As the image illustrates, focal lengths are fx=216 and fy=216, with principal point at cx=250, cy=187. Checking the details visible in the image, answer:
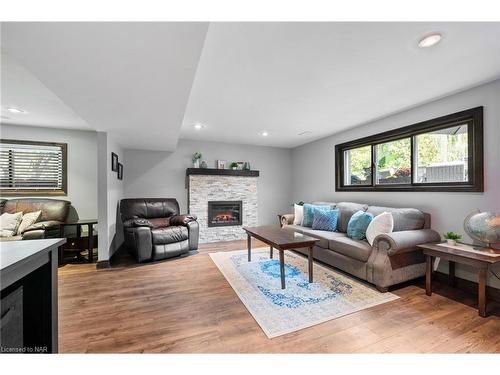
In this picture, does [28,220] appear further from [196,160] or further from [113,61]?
[113,61]

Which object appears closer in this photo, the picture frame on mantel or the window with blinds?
the window with blinds

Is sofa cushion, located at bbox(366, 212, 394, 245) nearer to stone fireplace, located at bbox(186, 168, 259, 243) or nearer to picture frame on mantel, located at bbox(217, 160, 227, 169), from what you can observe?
stone fireplace, located at bbox(186, 168, 259, 243)

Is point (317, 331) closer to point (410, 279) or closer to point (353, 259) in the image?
point (353, 259)

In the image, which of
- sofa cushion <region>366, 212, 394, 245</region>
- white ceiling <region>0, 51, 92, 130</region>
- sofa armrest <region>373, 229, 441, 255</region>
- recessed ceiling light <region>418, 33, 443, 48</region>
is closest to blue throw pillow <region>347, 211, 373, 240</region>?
sofa cushion <region>366, 212, 394, 245</region>

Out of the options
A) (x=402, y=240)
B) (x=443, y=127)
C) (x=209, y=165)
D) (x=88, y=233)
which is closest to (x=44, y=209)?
(x=88, y=233)

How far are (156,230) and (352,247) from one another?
292 cm

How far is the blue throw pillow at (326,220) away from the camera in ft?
12.0

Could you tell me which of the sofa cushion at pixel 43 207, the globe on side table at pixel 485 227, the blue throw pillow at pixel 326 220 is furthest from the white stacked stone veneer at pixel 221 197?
the globe on side table at pixel 485 227

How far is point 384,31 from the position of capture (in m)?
1.54

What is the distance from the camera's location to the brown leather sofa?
3330 mm

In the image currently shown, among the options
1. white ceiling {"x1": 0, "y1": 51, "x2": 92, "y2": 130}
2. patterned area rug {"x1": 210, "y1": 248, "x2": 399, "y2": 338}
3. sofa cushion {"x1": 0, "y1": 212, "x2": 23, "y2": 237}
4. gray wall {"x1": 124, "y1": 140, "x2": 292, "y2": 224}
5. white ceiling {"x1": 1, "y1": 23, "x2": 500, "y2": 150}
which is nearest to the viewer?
white ceiling {"x1": 1, "y1": 23, "x2": 500, "y2": 150}

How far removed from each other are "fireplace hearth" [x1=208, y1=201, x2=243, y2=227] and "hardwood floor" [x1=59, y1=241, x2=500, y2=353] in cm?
235

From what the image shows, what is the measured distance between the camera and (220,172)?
196 inches

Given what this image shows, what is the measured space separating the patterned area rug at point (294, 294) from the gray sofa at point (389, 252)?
0.49 feet
